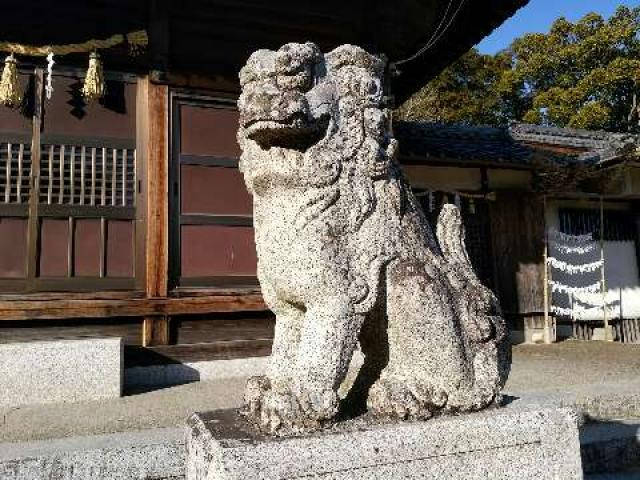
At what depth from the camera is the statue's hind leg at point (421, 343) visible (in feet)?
6.81

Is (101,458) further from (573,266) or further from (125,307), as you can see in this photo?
(573,266)

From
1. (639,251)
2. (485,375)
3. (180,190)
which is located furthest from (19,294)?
(639,251)

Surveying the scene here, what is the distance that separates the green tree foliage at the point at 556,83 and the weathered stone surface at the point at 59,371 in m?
15.2

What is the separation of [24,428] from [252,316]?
2.98m

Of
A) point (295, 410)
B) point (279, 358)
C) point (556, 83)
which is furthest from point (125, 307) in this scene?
point (556, 83)

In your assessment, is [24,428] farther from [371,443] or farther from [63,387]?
[371,443]

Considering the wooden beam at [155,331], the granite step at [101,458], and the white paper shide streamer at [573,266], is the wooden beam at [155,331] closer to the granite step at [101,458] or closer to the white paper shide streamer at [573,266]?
the granite step at [101,458]

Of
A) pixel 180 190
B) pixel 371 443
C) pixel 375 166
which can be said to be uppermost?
pixel 180 190

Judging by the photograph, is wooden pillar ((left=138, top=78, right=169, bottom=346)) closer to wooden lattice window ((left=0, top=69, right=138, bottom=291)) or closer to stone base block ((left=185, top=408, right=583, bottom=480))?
wooden lattice window ((left=0, top=69, right=138, bottom=291))

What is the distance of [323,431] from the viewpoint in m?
1.86

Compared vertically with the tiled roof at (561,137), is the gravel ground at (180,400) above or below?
below

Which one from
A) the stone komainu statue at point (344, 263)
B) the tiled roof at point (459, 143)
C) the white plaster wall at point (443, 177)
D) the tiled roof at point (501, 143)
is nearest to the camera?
the stone komainu statue at point (344, 263)

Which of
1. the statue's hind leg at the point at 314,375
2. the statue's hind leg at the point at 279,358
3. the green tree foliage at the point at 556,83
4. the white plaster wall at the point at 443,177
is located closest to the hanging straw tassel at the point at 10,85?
the statue's hind leg at the point at 279,358

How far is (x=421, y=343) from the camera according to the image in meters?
2.08
